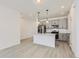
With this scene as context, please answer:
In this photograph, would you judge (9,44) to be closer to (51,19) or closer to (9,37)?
(9,37)

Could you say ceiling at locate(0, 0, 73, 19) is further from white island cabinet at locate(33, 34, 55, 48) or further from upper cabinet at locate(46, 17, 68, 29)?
upper cabinet at locate(46, 17, 68, 29)

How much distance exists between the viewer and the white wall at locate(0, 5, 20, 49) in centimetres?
489

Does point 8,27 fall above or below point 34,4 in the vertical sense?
below

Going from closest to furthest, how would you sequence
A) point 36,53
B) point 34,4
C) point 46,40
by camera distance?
1. point 36,53
2. point 34,4
3. point 46,40

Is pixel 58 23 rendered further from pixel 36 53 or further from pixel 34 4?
pixel 36 53

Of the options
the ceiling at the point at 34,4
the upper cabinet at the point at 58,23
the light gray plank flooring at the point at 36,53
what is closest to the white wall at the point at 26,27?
the upper cabinet at the point at 58,23

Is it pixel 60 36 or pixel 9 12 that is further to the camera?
pixel 60 36

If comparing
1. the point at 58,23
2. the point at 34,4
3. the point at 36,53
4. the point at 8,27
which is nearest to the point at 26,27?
the point at 58,23

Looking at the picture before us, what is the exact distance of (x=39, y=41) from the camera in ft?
21.4

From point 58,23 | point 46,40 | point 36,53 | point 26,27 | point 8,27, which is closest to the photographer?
point 36,53

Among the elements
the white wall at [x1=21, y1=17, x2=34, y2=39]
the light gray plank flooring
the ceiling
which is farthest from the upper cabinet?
the light gray plank flooring

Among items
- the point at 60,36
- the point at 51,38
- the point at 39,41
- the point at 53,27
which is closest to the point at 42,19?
the point at 53,27

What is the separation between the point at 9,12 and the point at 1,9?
0.71 meters

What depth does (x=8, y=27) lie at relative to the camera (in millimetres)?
5379
